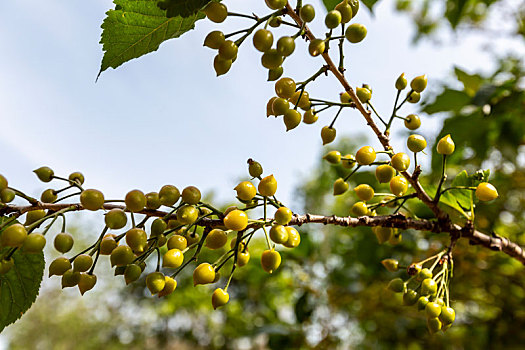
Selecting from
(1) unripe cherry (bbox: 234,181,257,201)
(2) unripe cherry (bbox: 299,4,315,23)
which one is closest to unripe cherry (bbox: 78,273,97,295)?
(1) unripe cherry (bbox: 234,181,257,201)

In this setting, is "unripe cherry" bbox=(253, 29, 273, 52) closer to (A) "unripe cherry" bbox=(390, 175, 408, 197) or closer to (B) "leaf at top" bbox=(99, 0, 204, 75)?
(B) "leaf at top" bbox=(99, 0, 204, 75)

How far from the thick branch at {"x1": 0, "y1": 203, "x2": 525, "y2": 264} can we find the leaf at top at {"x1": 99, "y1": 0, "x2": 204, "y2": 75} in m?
0.21

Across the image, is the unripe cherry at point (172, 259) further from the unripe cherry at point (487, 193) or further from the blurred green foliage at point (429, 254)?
the blurred green foliage at point (429, 254)

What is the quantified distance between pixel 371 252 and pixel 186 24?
4.21 feet

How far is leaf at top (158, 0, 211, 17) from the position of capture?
0.49 metres

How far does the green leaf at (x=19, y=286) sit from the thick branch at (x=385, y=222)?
0.13m

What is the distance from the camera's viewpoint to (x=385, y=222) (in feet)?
2.21

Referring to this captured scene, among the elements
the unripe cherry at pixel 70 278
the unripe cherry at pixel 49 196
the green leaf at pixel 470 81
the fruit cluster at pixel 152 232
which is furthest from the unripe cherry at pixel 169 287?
the green leaf at pixel 470 81

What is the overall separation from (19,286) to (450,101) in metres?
1.33

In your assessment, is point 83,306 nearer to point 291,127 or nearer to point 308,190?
point 308,190

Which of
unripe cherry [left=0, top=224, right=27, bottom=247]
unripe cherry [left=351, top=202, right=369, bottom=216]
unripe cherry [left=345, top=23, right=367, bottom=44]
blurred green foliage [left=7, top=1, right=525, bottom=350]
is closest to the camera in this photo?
unripe cherry [left=0, top=224, right=27, bottom=247]

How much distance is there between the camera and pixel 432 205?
2.26 feet

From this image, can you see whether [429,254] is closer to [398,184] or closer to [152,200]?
[398,184]

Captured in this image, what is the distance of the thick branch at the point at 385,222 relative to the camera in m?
0.56
